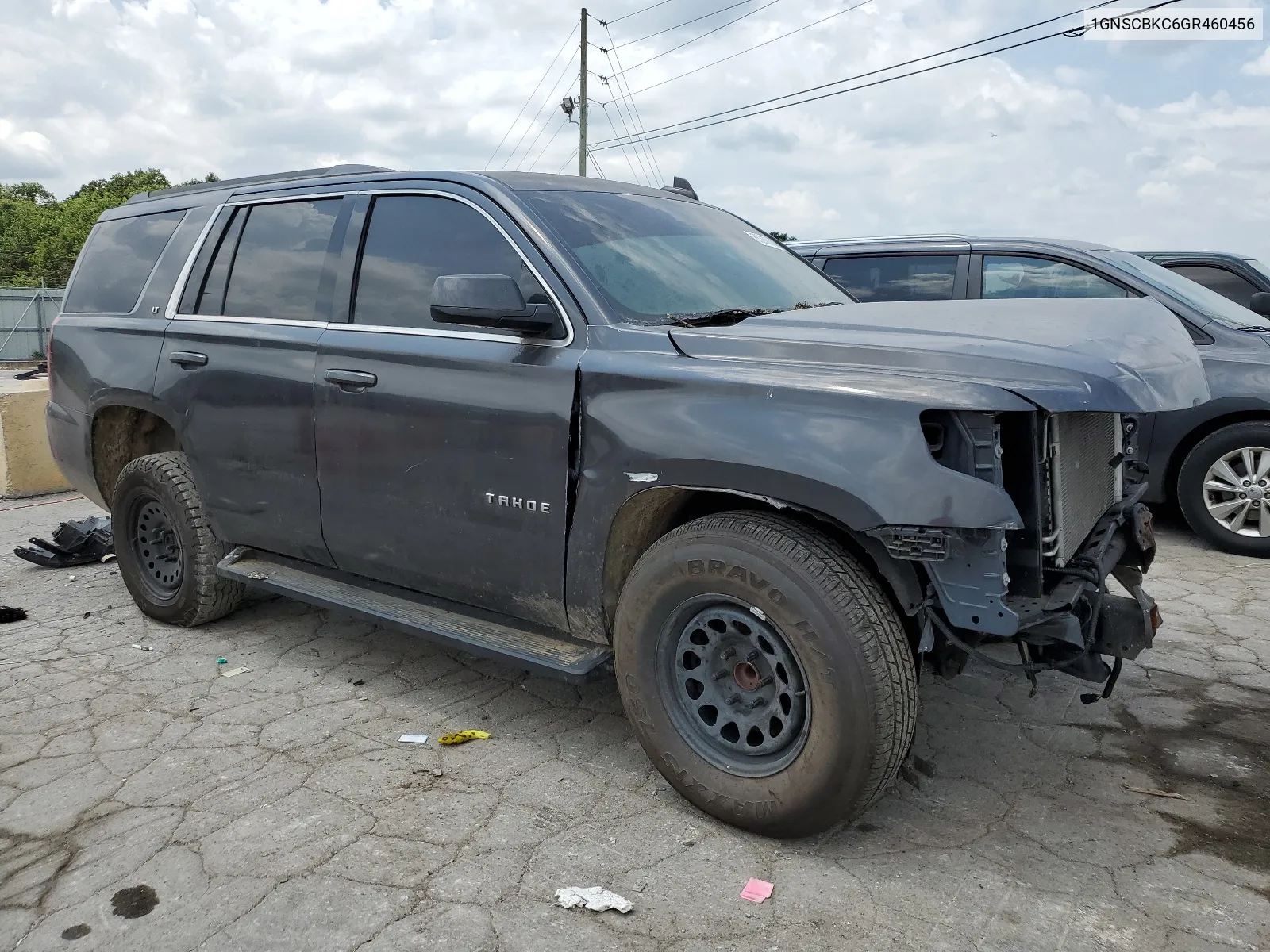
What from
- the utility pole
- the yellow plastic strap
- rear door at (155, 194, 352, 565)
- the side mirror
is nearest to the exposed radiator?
the side mirror

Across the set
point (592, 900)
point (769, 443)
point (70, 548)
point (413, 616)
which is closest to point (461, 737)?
point (413, 616)

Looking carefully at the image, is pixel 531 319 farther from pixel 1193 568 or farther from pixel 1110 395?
pixel 1193 568

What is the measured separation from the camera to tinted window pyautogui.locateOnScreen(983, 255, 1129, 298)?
20.1 ft

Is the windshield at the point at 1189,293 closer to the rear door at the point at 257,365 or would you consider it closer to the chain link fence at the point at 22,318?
the rear door at the point at 257,365

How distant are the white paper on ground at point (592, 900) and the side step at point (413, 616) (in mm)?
667

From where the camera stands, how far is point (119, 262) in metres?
4.91

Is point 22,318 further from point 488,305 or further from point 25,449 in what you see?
point 488,305

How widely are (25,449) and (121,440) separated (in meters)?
4.21

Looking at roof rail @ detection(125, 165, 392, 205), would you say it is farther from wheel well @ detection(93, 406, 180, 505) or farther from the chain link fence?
the chain link fence

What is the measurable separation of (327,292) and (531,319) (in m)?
1.19

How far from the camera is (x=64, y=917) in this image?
254cm

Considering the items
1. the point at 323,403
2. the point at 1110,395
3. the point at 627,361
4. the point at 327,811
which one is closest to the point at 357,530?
the point at 323,403

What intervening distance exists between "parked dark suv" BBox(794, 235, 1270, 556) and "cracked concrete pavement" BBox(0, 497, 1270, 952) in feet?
6.11

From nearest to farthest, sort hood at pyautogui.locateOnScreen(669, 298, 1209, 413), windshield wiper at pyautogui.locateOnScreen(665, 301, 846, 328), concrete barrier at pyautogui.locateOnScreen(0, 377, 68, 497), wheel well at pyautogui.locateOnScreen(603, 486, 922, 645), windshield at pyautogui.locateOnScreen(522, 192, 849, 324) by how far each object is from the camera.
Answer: hood at pyautogui.locateOnScreen(669, 298, 1209, 413)
wheel well at pyautogui.locateOnScreen(603, 486, 922, 645)
windshield wiper at pyautogui.locateOnScreen(665, 301, 846, 328)
windshield at pyautogui.locateOnScreen(522, 192, 849, 324)
concrete barrier at pyautogui.locateOnScreen(0, 377, 68, 497)
